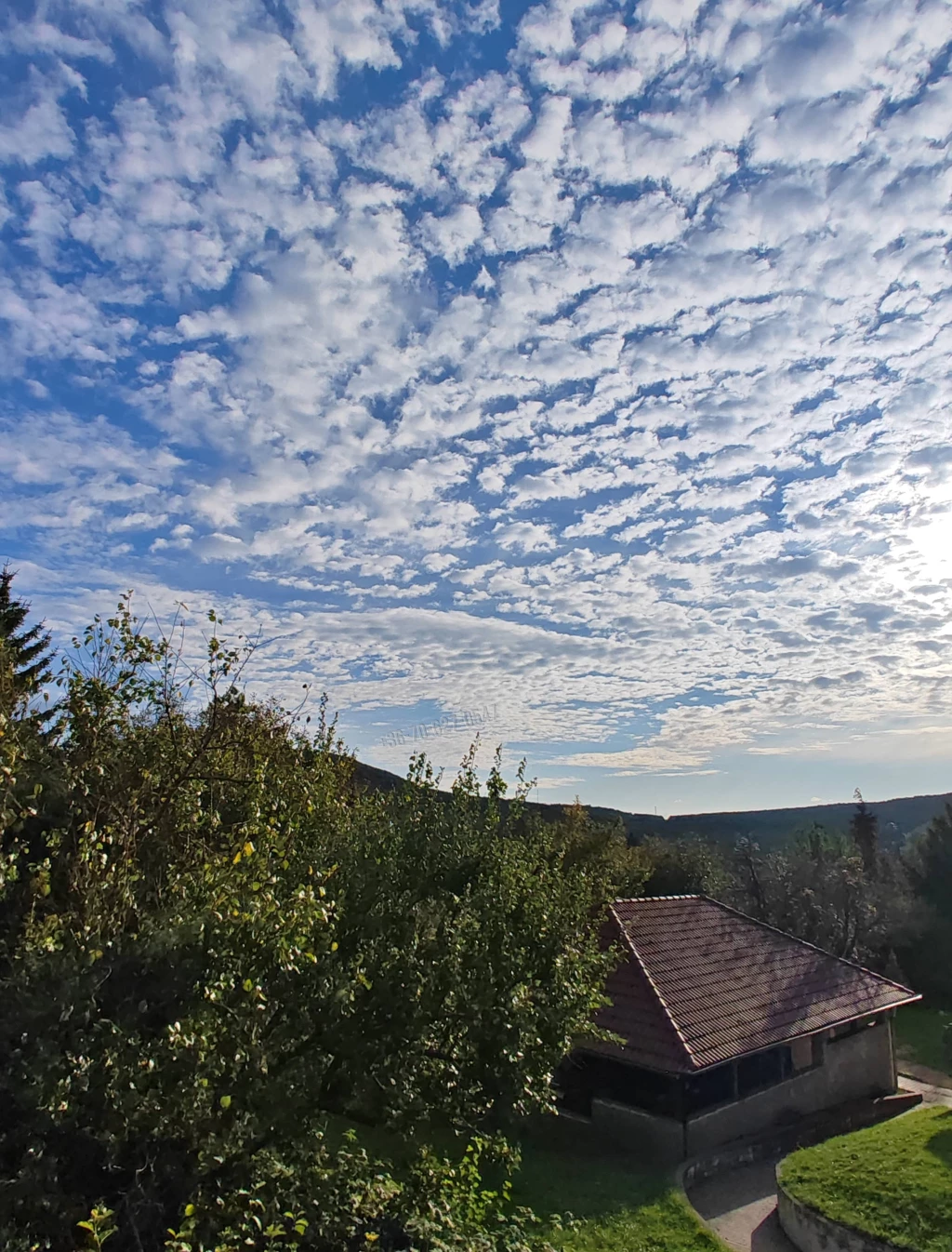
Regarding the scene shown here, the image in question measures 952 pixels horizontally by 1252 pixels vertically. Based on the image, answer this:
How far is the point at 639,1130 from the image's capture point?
16.9 m

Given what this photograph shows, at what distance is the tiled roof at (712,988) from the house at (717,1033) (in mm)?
34

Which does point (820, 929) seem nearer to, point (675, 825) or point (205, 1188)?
point (205, 1188)

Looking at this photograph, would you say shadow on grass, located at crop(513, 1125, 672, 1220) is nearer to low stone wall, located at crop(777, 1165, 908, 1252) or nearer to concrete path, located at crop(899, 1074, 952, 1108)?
low stone wall, located at crop(777, 1165, 908, 1252)

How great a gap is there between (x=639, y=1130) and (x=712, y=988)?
4.28 meters

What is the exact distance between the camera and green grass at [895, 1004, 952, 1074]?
92.9 ft

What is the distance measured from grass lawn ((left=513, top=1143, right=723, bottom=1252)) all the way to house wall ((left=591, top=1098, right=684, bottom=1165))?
579 millimetres

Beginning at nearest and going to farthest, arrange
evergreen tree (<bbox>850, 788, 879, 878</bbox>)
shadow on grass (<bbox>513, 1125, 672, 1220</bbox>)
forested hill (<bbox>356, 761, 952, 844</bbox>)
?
shadow on grass (<bbox>513, 1125, 672, 1220</bbox>) < evergreen tree (<bbox>850, 788, 879, 878</bbox>) < forested hill (<bbox>356, 761, 952, 844</bbox>)

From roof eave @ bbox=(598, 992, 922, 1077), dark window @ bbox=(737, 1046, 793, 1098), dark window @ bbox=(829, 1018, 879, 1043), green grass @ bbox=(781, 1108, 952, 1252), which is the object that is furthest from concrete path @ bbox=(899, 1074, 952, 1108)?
green grass @ bbox=(781, 1108, 952, 1252)

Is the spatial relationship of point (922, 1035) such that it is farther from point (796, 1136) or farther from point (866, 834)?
point (866, 834)

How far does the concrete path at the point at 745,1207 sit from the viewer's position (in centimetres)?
1393

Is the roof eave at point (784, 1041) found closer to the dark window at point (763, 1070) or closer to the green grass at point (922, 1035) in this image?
the dark window at point (763, 1070)

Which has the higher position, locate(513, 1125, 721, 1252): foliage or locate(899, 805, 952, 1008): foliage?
locate(899, 805, 952, 1008): foliage

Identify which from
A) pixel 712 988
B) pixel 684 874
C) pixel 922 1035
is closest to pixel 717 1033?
pixel 712 988

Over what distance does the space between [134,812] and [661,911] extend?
19.0m
